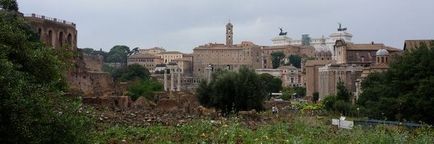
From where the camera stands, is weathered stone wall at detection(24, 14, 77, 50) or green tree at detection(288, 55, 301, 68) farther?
green tree at detection(288, 55, 301, 68)

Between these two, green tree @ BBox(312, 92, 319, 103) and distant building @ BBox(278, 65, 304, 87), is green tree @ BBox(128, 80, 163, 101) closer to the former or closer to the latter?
green tree @ BBox(312, 92, 319, 103)

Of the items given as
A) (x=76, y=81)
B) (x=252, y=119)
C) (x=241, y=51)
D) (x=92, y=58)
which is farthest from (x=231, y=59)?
(x=252, y=119)

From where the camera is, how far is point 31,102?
11.2m

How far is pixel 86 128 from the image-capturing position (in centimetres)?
1359

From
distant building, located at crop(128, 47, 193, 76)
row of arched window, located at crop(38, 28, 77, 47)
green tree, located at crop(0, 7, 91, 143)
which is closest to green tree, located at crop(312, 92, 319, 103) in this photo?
row of arched window, located at crop(38, 28, 77, 47)

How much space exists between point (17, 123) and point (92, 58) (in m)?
61.3

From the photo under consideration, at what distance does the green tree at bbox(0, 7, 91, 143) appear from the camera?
10.9 m

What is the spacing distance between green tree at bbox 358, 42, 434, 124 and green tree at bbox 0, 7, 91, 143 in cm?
2077

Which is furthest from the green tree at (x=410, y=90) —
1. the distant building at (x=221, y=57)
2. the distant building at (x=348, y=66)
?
the distant building at (x=221, y=57)

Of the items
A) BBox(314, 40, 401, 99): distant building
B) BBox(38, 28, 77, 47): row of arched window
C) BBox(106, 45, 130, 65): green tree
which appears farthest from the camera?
BBox(106, 45, 130, 65): green tree

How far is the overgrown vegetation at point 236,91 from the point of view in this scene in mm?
40031

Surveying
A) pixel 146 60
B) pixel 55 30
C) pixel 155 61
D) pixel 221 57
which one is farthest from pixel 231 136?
pixel 155 61

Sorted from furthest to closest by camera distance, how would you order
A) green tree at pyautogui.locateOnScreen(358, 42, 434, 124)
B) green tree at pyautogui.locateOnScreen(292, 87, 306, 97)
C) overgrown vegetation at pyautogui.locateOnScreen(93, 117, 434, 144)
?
1. green tree at pyautogui.locateOnScreen(292, 87, 306, 97)
2. green tree at pyautogui.locateOnScreen(358, 42, 434, 124)
3. overgrown vegetation at pyautogui.locateOnScreen(93, 117, 434, 144)

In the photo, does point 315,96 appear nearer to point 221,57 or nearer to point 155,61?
point 221,57
